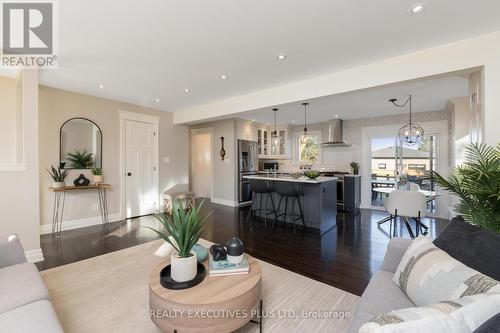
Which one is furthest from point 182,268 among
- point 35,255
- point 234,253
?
point 35,255

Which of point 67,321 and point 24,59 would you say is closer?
point 67,321

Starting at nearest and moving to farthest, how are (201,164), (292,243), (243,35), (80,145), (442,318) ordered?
(442,318), (243,35), (292,243), (80,145), (201,164)

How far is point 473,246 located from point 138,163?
5485mm

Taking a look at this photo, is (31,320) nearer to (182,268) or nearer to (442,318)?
(182,268)

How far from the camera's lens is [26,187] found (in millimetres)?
2926

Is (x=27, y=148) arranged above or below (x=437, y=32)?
below

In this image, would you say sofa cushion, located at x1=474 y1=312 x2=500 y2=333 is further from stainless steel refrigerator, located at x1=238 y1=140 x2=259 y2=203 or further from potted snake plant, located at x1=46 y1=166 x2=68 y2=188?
stainless steel refrigerator, located at x1=238 y1=140 x2=259 y2=203

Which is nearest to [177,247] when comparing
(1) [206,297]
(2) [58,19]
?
(1) [206,297]

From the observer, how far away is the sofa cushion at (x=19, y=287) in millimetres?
1336

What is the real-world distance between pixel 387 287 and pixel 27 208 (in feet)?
13.2

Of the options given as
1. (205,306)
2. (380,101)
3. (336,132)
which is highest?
(380,101)

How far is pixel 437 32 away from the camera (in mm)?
2291

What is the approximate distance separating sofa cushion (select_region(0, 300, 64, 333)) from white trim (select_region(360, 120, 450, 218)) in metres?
6.48

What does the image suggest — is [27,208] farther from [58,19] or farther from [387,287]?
[387,287]
